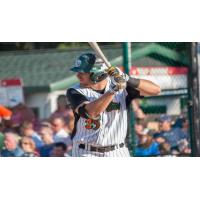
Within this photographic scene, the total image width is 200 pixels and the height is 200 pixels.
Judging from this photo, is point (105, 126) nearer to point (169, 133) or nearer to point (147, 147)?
point (147, 147)

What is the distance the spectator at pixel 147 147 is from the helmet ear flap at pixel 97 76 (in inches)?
111

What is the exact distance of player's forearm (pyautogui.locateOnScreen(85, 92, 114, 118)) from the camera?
256 inches

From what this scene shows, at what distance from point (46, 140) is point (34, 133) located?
0.80 ft

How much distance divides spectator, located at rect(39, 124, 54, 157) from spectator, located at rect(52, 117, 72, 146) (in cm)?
7

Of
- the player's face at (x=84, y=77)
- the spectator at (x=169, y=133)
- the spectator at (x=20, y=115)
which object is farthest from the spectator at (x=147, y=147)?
the player's face at (x=84, y=77)

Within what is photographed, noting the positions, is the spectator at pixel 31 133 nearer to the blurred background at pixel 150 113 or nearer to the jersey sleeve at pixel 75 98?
the blurred background at pixel 150 113

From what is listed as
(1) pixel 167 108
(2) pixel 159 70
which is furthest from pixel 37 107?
(2) pixel 159 70

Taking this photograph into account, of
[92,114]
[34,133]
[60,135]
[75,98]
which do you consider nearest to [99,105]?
[92,114]

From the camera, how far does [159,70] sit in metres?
9.77

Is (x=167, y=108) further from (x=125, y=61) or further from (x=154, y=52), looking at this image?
(x=125, y=61)

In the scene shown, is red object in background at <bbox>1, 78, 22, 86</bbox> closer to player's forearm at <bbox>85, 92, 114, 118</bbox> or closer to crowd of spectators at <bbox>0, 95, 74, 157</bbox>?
crowd of spectators at <bbox>0, 95, 74, 157</bbox>

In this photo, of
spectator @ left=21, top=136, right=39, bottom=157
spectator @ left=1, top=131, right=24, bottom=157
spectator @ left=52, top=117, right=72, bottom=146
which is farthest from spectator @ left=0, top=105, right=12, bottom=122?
spectator @ left=1, top=131, right=24, bottom=157

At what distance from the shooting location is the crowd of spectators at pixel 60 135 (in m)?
9.65
